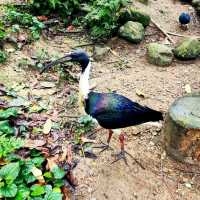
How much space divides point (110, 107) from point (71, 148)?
699mm

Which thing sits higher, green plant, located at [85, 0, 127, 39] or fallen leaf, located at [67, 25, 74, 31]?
green plant, located at [85, 0, 127, 39]

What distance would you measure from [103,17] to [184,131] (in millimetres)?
3198

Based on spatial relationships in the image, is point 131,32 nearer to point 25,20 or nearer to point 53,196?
point 25,20

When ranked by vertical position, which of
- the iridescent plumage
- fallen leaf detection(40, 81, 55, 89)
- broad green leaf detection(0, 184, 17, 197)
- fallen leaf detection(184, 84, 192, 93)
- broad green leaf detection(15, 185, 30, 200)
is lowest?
fallen leaf detection(184, 84, 192, 93)

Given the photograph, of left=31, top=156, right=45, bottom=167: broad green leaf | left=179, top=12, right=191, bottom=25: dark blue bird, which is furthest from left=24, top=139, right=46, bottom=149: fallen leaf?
left=179, top=12, right=191, bottom=25: dark blue bird

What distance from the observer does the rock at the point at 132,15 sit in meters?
7.55

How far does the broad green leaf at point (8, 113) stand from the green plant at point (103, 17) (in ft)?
8.47

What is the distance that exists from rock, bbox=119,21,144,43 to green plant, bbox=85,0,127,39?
6.6 inches

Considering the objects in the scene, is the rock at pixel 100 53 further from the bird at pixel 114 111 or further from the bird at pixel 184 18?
the bird at pixel 114 111

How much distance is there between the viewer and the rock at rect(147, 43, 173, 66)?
6914 mm

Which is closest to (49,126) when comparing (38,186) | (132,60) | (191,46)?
(38,186)

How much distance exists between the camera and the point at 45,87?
6.20 meters

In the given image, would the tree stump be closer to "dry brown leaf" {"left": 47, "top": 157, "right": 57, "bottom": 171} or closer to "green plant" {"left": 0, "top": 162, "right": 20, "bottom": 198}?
"dry brown leaf" {"left": 47, "top": 157, "right": 57, "bottom": 171}

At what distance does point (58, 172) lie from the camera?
4.54m
